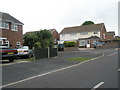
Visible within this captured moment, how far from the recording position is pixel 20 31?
28250 millimetres

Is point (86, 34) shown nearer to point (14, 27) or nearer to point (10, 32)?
point (14, 27)

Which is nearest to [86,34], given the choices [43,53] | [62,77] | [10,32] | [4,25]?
[10,32]

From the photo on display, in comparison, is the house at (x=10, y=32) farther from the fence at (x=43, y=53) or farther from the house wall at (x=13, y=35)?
the fence at (x=43, y=53)

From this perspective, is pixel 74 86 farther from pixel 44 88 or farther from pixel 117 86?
pixel 117 86

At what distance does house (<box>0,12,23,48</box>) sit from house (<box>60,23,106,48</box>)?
84.0 feet

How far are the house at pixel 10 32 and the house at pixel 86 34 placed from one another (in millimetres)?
25592

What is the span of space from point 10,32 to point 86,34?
3487cm

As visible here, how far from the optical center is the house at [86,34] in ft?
160

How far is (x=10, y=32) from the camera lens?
25766 mm

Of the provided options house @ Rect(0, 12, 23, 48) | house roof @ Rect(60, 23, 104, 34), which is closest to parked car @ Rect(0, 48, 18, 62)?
house @ Rect(0, 12, 23, 48)

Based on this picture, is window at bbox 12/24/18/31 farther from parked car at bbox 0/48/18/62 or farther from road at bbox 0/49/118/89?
road at bbox 0/49/118/89

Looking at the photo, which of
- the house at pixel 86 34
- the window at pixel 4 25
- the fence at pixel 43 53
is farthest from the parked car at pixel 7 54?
the house at pixel 86 34

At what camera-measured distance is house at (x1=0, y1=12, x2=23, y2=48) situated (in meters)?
24.2

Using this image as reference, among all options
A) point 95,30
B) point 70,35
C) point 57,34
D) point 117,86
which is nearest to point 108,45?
point 95,30
